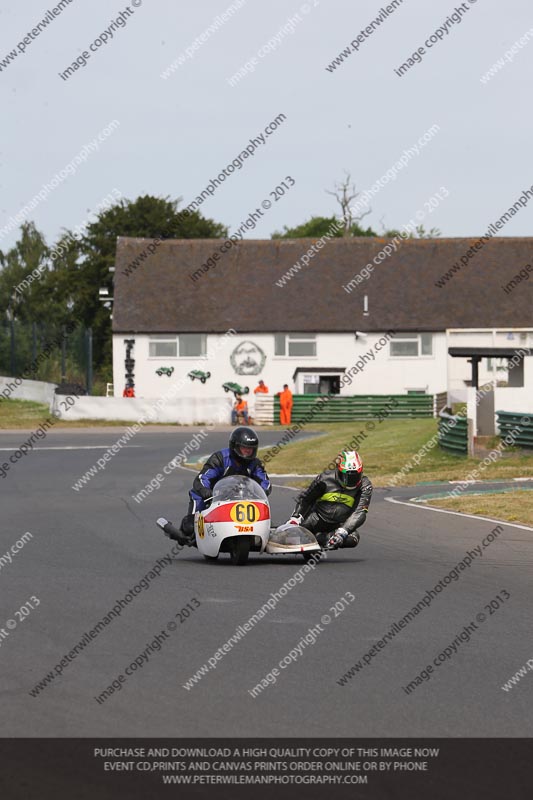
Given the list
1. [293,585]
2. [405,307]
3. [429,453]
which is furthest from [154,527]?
[405,307]

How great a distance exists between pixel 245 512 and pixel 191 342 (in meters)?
50.0

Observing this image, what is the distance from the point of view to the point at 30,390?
A: 57562 mm

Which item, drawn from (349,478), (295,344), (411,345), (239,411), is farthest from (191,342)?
(349,478)

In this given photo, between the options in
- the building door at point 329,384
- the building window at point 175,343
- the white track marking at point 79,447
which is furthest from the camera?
the building door at point 329,384

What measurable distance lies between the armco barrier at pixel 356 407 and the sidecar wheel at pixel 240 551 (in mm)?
39033

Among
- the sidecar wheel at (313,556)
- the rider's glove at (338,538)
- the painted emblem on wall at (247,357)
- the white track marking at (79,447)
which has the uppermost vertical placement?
the painted emblem on wall at (247,357)

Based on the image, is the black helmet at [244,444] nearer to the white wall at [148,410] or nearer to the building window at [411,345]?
the white wall at [148,410]

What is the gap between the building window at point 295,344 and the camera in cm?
6322

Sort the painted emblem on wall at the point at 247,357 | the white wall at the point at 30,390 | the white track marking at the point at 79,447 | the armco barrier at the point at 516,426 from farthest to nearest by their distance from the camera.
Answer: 1. the painted emblem on wall at the point at 247,357
2. the white wall at the point at 30,390
3. the white track marking at the point at 79,447
4. the armco barrier at the point at 516,426

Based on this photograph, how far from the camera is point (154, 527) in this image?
1897 centimetres

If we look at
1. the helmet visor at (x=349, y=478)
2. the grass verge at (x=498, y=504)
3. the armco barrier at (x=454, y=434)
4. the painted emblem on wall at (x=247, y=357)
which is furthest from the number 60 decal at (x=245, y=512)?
the painted emblem on wall at (x=247, y=357)

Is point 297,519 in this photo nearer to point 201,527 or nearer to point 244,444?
point 201,527
